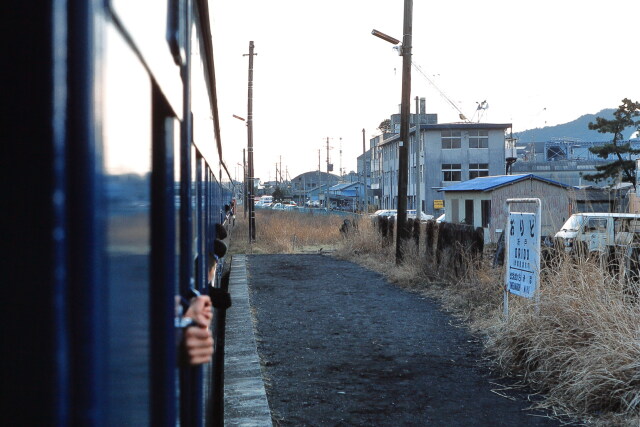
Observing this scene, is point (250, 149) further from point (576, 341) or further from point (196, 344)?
point (196, 344)

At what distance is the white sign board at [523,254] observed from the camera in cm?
679

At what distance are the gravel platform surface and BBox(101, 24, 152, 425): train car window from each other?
4028 millimetres

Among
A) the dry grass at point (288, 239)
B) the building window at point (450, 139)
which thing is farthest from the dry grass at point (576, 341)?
the building window at point (450, 139)

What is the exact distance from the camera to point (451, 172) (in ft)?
182

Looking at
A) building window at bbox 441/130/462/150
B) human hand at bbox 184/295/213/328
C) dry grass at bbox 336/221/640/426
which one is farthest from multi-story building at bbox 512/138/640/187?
human hand at bbox 184/295/213/328

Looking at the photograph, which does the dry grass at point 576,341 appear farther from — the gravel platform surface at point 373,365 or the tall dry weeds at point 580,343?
the gravel platform surface at point 373,365

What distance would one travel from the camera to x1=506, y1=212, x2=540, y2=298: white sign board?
6789 mm

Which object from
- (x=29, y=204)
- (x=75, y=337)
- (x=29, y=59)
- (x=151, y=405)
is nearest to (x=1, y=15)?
(x=29, y=59)

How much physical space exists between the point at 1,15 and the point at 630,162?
40176 millimetres

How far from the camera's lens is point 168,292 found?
1517 mm

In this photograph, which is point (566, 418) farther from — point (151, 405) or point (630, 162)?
point (630, 162)

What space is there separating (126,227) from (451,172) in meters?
55.5

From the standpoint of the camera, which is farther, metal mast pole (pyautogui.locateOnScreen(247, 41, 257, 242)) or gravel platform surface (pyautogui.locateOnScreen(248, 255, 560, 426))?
metal mast pole (pyautogui.locateOnScreen(247, 41, 257, 242))

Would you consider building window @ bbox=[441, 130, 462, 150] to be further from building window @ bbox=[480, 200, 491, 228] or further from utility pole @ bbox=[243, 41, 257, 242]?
utility pole @ bbox=[243, 41, 257, 242]
